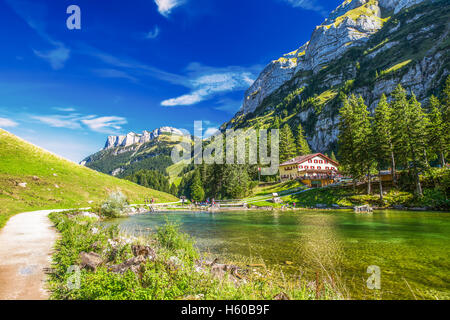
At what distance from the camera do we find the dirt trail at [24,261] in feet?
26.0

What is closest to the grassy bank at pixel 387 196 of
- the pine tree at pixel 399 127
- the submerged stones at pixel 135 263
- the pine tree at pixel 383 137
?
the pine tree at pixel 383 137

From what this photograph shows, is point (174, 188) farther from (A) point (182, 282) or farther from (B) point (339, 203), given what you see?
(A) point (182, 282)

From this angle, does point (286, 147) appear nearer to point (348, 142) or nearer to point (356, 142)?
point (348, 142)

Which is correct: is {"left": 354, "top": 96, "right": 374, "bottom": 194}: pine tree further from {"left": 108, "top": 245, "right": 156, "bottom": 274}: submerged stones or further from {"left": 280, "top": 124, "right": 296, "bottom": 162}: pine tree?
{"left": 108, "top": 245, "right": 156, "bottom": 274}: submerged stones

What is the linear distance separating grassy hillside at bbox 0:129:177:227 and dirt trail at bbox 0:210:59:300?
74.7 ft

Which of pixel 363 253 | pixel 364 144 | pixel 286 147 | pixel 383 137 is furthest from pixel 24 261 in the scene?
pixel 286 147

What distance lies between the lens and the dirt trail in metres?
7.92

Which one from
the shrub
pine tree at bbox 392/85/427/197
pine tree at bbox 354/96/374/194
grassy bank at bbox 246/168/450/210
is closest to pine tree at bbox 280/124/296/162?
grassy bank at bbox 246/168/450/210

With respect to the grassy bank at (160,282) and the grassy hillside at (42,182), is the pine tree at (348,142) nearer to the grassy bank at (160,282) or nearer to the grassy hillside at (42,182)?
the grassy bank at (160,282)

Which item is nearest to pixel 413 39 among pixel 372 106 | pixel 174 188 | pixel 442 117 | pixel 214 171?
pixel 372 106

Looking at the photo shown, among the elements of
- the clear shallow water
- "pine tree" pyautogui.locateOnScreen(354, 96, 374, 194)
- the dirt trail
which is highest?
"pine tree" pyautogui.locateOnScreen(354, 96, 374, 194)

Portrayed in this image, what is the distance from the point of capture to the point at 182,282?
8.31 meters

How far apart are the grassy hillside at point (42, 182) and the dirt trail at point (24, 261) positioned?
897 inches
